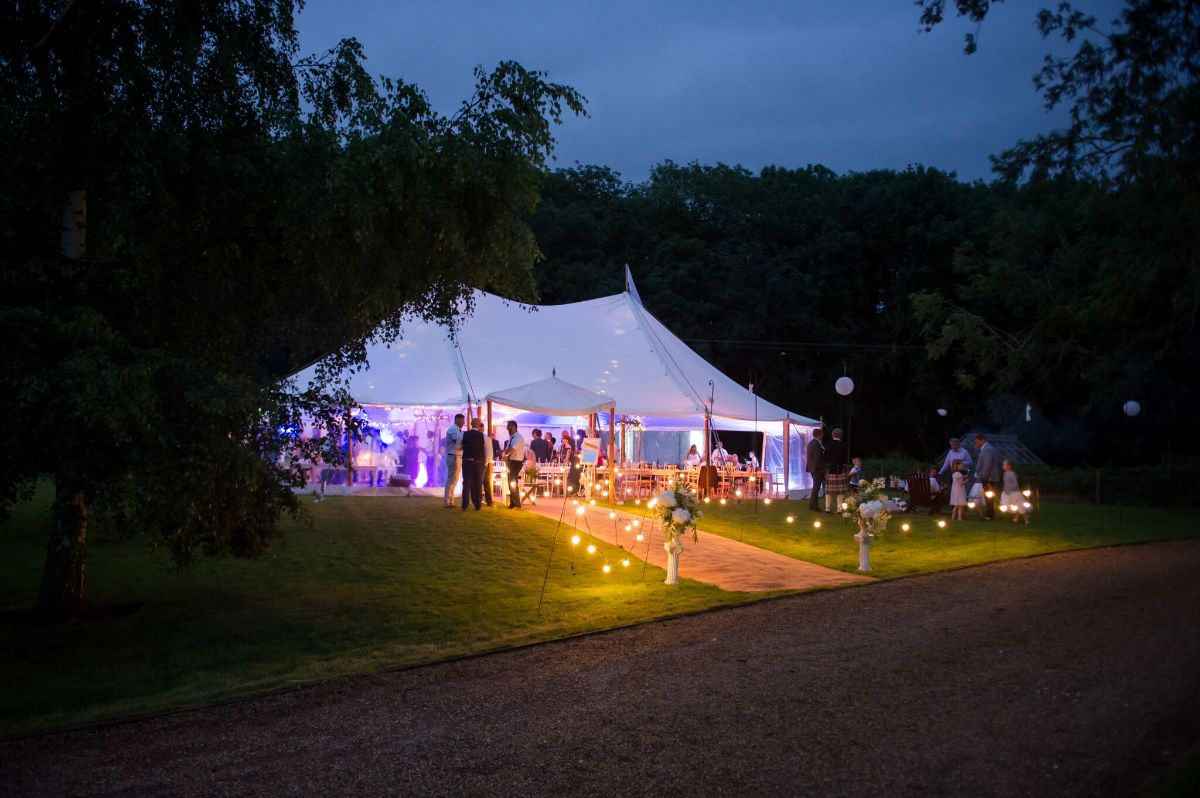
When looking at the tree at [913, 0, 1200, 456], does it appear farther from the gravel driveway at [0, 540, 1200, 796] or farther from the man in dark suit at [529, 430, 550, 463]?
the man in dark suit at [529, 430, 550, 463]

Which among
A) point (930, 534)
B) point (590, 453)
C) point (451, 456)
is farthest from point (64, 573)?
point (590, 453)

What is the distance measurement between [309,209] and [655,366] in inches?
564

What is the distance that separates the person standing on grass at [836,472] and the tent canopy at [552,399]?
4017mm

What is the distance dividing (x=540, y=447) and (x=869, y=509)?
36.5 ft

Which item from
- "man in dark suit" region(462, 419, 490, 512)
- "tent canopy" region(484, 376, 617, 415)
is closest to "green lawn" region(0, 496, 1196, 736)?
"man in dark suit" region(462, 419, 490, 512)

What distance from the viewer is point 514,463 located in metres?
15.7

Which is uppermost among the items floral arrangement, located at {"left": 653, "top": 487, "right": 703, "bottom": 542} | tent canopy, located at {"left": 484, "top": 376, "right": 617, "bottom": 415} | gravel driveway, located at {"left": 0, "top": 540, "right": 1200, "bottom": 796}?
tent canopy, located at {"left": 484, "top": 376, "right": 617, "bottom": 415}

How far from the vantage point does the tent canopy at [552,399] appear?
17.1 meters

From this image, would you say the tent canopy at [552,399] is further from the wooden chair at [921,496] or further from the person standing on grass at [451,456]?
the wooden chair at [921,496]

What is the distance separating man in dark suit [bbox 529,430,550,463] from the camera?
66.1 ft

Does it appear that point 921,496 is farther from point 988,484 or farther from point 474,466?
point 474,466

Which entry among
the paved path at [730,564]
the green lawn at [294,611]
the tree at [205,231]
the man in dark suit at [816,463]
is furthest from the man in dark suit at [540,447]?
the tree at [205,231]

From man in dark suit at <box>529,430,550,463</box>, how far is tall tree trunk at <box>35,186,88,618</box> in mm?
13196

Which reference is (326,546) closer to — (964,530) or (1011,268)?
(964,530)
